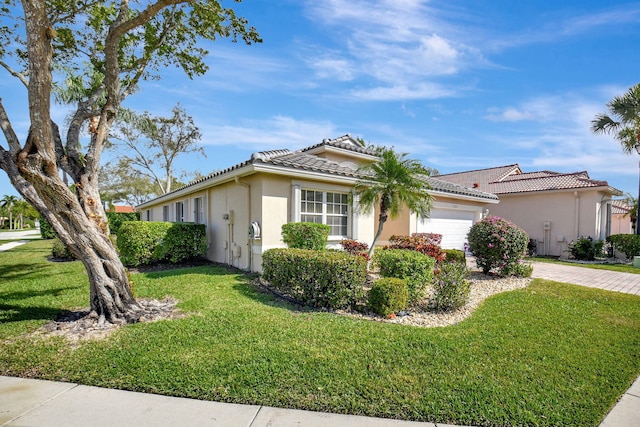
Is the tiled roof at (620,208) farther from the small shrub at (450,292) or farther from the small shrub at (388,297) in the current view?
the small shrub at (388,297)

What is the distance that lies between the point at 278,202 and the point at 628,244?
1770cm

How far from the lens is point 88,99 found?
6207mm

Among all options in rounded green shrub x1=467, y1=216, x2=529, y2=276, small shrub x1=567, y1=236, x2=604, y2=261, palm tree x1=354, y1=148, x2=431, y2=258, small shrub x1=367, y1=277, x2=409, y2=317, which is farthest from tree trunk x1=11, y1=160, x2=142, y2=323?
small shrub x1=567, y1=236, x2=604, y2=261

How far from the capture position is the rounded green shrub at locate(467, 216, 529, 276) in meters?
9.68

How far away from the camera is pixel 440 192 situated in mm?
13945

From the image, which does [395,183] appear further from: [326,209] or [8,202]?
[8,202]

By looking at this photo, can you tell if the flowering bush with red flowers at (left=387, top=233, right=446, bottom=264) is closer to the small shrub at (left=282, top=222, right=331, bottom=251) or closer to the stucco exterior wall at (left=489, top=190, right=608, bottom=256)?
the small shrub at (left=282, top=222, right=331, bottom=251)

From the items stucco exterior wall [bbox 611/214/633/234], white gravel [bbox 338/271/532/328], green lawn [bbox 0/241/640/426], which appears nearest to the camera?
green lawn [bbox 0/241/640/426]

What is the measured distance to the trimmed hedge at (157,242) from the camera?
10477mm

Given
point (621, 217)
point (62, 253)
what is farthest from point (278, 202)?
point (621, 217)

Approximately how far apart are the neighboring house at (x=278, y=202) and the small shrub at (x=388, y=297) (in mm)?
4040

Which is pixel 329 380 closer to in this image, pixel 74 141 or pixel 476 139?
pixel 74 141

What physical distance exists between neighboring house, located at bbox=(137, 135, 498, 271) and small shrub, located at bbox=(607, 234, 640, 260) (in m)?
9.04

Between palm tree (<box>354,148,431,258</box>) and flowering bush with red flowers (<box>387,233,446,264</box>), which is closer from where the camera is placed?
palm tree (<box>354,148,431,258</box>)
